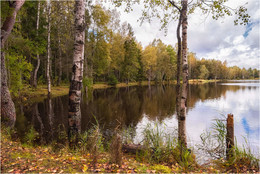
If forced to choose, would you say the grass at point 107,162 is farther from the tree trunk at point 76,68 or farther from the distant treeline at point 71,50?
the distant treeline at point 71,50

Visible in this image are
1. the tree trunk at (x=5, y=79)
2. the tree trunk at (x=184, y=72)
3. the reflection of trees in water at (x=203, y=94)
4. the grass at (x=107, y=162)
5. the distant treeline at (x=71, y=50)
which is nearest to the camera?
the grass at (x=107, y=162)

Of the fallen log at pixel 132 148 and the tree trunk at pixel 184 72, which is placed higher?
the tree trunk at pixel 184 72

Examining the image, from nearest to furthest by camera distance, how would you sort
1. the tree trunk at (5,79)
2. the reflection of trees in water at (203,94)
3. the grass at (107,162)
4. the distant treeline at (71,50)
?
the grass at (107,162)
the tree trunk at (5,79)
the distant treeline at (71,50)
the reflection of trees in water at (203,94)

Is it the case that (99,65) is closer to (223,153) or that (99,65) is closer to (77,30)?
(77,30)

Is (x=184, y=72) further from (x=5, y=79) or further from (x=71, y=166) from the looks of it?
(x=5, y=79)

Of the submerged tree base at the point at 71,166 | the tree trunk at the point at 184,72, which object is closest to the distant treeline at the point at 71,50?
the tree trunk at the point at 184,72

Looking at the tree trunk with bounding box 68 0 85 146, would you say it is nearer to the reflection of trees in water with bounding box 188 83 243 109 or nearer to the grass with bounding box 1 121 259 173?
the grass with bounding box 1 121 259 173

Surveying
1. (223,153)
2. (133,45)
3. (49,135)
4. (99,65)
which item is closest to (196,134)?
(223,153)

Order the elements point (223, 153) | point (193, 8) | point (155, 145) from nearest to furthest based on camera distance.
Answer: point (155, 145) → point (223, 153) → point (193, 8)

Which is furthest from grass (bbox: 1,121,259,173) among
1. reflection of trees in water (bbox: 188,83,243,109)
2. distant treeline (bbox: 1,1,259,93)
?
reflection of trees in water (bbox: 188,83,243,109)

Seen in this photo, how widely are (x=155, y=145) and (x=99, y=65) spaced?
93.8ft

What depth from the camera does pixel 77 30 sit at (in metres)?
5.18

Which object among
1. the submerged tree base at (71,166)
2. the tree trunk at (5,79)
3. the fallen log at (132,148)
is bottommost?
the fallen log at (132,148)

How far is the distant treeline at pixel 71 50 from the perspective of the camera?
500 inches
